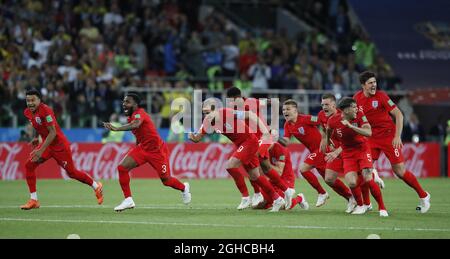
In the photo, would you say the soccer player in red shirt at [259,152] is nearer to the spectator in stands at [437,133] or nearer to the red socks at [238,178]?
the red socks at [238,178]

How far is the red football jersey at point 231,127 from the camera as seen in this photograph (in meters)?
17.0

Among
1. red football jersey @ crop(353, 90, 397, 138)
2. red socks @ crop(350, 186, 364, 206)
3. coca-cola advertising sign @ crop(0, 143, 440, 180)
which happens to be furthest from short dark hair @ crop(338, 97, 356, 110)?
coca-cola advertising sign @ crop(0, 143, 440, 180)

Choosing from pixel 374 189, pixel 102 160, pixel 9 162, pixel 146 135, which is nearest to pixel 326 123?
pixel 374 189

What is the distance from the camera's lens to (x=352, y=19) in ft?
125

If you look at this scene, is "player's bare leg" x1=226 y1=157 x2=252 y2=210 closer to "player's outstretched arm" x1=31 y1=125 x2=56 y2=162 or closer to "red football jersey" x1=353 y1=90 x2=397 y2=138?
"red football jersey" x1=353 y1=90 x2=397 y2=138

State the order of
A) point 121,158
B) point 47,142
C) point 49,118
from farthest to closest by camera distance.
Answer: point 121,158, point 49,118, point 47,142

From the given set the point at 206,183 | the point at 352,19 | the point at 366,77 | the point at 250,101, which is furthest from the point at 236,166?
the point at 352,19

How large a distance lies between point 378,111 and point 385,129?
14.3 inches

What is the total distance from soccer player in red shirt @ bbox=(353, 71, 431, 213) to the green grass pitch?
1.79 feet

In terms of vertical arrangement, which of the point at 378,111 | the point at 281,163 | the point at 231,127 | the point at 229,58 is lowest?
the point at 281,163

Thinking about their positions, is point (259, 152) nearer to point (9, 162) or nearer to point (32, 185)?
point (32, 185)

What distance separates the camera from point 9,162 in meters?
29.3

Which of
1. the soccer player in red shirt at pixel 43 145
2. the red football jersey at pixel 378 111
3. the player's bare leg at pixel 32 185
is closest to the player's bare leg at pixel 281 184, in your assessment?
the red football jersey at pixel 378 111
